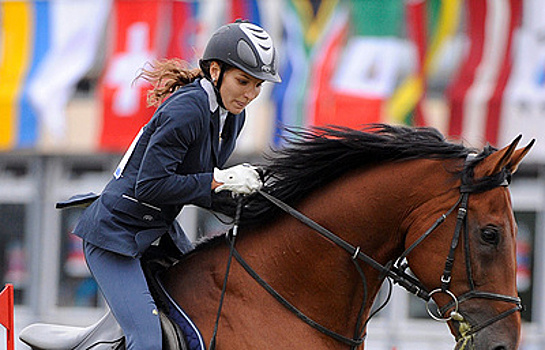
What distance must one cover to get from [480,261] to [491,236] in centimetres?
11

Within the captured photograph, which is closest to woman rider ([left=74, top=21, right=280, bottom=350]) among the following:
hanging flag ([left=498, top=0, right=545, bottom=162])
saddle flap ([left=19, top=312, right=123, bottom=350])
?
saddle flap ([left=19, top=312, right=123, bottom=350])

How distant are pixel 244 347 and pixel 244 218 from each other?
→ 0.58 metres

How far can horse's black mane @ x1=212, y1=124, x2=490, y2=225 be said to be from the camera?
12.5ft

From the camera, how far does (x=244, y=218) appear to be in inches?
154

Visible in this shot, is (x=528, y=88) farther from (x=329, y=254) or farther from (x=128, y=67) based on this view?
(x=329, y=254)

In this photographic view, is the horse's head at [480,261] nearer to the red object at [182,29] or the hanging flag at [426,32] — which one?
the hanging flag at [426,32]

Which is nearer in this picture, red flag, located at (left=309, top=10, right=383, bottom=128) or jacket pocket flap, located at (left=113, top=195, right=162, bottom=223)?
jacket pocket flap, located at (left=113, top=195, right=162, bottom=223)

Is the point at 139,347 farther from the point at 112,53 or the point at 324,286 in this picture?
the point at 112,53

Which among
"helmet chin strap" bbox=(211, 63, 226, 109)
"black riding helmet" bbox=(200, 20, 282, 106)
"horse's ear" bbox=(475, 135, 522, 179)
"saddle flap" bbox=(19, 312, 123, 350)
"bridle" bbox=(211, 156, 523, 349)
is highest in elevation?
"black riding helmet" bbox=(200, 20, 282, 106)

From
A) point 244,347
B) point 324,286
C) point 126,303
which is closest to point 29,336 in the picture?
point 126,303

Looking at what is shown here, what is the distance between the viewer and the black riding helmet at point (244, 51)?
12.1 ft

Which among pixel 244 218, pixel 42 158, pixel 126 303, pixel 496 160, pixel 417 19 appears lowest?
pixel 42 158

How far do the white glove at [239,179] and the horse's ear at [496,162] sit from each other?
36.1 inches

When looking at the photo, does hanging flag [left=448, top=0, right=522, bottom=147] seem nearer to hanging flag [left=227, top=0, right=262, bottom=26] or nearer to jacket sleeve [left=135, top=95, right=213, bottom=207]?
hanging flag [left=227, top=0, right=262, bottom=26]
